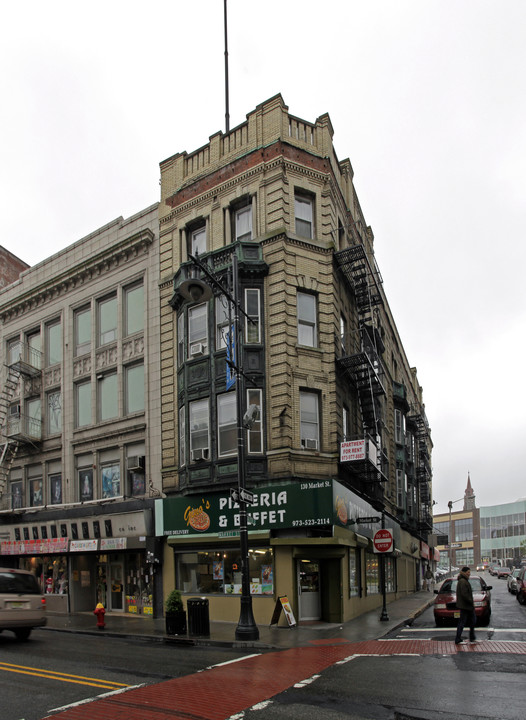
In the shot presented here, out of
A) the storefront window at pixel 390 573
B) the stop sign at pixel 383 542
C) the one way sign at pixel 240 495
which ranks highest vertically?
the one way sign at pixel 240 495

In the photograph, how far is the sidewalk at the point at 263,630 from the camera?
15797 millimetres

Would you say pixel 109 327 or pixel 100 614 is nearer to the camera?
pixel 100 614

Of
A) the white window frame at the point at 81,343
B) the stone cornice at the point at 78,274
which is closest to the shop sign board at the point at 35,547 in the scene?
the white window frame at the point at 81,343

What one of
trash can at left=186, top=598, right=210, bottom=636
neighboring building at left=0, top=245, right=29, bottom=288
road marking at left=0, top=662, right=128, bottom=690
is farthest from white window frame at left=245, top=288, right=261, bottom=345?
neighboring building at left=0, top=245, right=29, bottom=288

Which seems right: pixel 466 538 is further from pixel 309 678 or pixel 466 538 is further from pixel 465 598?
pixel 309 678

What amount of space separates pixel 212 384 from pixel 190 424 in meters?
1.76

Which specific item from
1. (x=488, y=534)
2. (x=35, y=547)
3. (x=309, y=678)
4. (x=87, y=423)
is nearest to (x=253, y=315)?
(x=87, y=423)

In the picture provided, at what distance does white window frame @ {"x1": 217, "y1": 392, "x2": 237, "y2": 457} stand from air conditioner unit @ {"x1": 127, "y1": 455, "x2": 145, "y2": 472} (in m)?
4.47

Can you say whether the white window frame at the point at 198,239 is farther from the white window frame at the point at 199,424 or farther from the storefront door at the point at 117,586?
the storefront door at the point at 117,586

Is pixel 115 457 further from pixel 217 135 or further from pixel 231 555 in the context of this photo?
pixel 217 135

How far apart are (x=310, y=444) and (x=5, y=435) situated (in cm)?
1624

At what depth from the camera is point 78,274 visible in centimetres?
2881

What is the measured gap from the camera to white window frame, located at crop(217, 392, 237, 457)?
21391 millimetres

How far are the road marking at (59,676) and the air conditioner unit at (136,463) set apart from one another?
12.2 m
